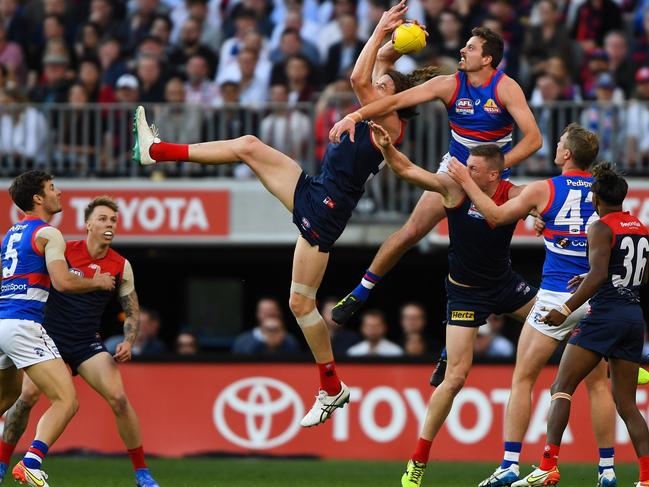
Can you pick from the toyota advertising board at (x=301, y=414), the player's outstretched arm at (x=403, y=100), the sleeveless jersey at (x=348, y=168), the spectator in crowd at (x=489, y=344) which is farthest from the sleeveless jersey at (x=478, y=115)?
the spectator in crowd at (x=489, y=344)

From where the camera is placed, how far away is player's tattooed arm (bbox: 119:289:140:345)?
11.2m

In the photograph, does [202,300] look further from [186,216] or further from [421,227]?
[421,227]

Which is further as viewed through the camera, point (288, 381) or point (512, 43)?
point (512, 43)

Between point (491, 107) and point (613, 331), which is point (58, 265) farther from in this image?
point (613, 331)

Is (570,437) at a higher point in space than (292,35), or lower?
lower

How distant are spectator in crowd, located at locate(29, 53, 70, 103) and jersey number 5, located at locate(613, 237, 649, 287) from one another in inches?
371

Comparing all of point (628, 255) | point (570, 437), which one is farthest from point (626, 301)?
point (570, 437)

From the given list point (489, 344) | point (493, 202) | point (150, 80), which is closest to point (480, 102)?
point (493, 202)

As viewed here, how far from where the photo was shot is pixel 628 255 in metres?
9.78

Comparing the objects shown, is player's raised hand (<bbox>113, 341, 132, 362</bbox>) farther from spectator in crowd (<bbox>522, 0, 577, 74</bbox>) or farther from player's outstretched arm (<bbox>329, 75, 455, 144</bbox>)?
spectator in crowd (<bbox>522, 0, 577, 74</bbox>)

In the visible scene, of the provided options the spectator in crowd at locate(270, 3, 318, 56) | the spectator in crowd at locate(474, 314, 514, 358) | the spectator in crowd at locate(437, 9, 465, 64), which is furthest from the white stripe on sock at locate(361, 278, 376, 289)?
the spectator in crowd at locate(270, 3, 318, 56)

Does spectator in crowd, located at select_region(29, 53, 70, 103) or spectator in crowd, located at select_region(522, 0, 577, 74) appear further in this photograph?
spectator in crowd, located at select_region(29, 53, 70, 103)

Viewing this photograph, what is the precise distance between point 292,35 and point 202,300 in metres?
4.15

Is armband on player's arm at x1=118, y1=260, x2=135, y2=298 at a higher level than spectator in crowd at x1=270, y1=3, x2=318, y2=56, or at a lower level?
lower
